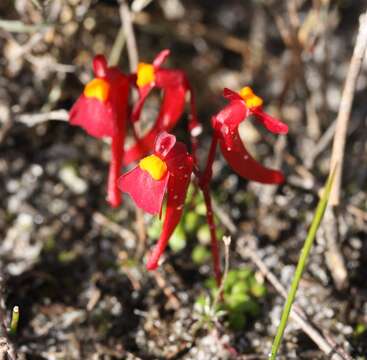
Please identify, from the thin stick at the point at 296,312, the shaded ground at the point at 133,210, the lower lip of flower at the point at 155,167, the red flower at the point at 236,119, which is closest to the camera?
the lower lip of flower at the point at 155,167

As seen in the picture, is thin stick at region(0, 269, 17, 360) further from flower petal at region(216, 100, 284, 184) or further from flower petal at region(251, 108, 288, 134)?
flower petal at region(251, 108, 288, 134)

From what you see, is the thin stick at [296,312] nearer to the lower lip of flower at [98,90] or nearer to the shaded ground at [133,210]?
the shaded ground at [133,210]

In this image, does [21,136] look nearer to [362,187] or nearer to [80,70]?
[80,70]

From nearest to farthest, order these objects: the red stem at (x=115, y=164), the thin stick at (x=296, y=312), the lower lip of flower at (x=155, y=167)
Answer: the lower lip of flower at (x=155, y=167), the thin stick at (x=296, y=312), the red stem at (x=115, y=164)

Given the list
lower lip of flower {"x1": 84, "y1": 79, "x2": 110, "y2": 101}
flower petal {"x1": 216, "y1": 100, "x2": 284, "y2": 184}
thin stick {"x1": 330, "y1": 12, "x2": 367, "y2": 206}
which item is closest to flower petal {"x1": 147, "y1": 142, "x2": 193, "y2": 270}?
flower petal {"x1": 216, "y1": 100, "x2": 284, "y2": 184}

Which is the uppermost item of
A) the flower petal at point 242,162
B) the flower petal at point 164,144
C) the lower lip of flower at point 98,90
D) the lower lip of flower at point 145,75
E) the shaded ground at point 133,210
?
the lower lip of flower at point 145,75

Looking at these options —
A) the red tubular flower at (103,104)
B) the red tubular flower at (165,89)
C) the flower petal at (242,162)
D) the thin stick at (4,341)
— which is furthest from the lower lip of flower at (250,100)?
the thin stick at (4,341)

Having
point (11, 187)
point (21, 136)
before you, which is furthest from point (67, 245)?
point (21, 136)
